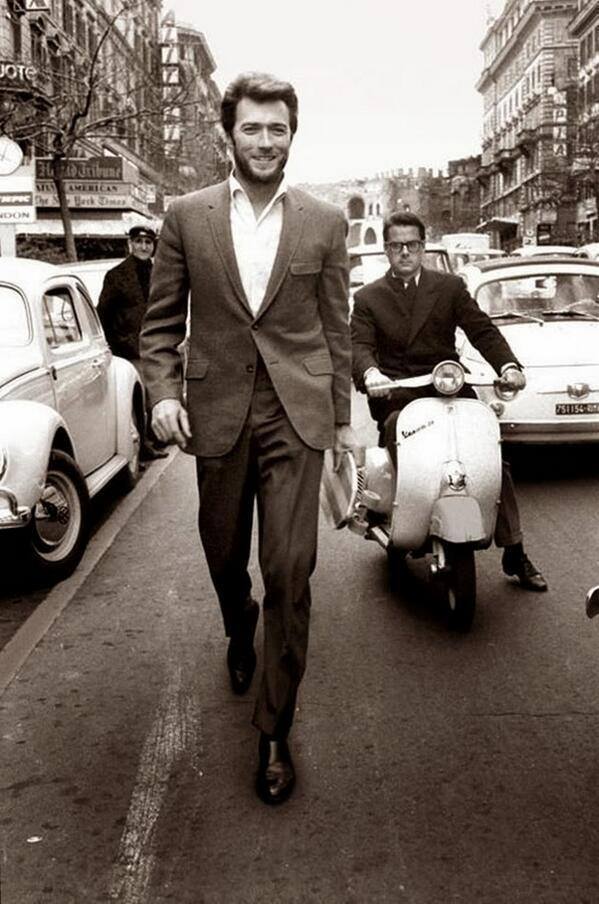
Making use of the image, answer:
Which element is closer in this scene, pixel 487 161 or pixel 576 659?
pixel 576 659

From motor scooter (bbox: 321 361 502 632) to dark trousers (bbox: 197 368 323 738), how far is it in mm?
1435

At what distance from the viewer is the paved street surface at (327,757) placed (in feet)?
10.6

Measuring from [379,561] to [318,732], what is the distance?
2680 mm

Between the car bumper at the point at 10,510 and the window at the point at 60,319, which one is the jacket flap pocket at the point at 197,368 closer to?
the car bumper at the point at 10,510

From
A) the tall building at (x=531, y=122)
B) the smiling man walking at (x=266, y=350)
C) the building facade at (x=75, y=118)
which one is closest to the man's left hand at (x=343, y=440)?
the smiling man walking at (x=266, y=350)

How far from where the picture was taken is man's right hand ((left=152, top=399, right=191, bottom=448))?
12.7ft

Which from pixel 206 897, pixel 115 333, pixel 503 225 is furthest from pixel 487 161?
pixel 206 897

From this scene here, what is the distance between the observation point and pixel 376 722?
4.34m

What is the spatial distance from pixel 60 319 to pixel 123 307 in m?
2.71

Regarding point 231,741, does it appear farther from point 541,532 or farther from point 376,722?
point 541,532

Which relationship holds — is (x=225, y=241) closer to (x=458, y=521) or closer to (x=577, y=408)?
(x=458, y=521)

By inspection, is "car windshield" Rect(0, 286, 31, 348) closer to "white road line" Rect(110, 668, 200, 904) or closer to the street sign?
"white road line" Rect(110, 668, 200, 904)

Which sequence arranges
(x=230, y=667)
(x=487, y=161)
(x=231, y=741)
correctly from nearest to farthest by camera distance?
(x=231, y=741), (x=230, y=667), (x=487, y=161)

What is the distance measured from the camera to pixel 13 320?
758 centimetres
